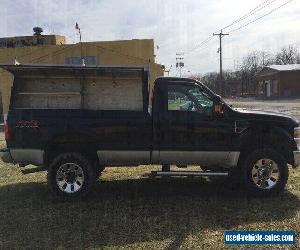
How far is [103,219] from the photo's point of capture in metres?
6.50

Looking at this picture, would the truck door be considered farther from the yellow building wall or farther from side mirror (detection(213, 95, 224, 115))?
the yellow building wall

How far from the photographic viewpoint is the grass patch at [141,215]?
18.6ft

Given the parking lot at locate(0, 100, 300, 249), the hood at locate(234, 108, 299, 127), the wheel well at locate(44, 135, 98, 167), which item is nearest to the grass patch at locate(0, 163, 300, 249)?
the parking lot at locate(0, 100, 300, 249)

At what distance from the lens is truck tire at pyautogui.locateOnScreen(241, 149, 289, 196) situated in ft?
24.8

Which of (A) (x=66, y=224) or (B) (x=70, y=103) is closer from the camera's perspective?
(A) (x=66, y=224)

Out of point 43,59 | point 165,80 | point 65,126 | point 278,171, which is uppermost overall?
point 43,59

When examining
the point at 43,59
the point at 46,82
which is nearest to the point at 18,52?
the point at 43,59

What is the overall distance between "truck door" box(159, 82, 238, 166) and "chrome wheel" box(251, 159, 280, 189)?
19.7 inches

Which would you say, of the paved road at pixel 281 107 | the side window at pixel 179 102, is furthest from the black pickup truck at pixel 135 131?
the paved road at pixel 281 107

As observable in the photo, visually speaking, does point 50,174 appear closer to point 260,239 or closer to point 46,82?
point 46,82

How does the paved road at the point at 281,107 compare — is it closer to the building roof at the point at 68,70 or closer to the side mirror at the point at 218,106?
the side mirror at the point at 218,106

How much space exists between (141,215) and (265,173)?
2.43 m

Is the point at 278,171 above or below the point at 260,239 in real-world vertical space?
above

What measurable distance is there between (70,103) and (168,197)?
2.39 m
